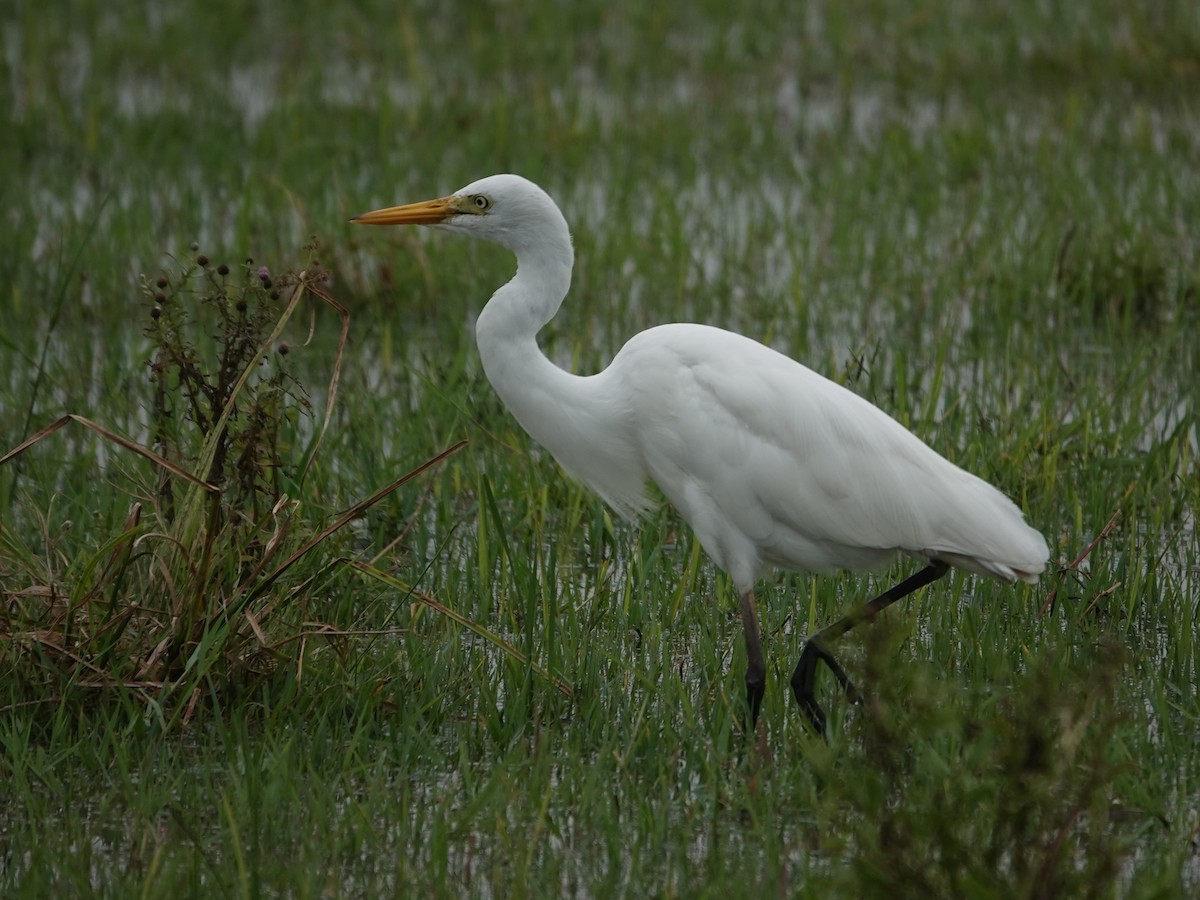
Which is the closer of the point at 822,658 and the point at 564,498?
the point at 822,658

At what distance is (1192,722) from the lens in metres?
3.22

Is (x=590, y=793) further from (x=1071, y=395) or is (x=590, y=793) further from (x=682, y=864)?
(x=1071, y=395)

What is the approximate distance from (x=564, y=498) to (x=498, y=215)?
46.2 inches

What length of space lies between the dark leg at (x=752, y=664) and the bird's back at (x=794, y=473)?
0.06 metres

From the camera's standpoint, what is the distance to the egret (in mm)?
3283

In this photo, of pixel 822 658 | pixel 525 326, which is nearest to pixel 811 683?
pixel 822 658

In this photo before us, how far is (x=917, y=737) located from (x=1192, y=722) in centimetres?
72

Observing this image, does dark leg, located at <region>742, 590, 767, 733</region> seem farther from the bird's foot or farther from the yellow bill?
the yellow bill

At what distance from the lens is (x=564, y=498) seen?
175 inches

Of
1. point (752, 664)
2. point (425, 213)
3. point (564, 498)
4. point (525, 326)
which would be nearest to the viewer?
point (752, 664)

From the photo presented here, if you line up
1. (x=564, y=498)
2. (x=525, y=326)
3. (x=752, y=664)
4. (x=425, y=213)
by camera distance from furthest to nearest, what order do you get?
(x=564, y=498), (x=425, y=213), (x=525, y=326), (x=752, y=664)

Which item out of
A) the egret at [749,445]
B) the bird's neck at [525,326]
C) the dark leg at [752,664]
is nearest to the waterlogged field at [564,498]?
the dark leg at [752,664]

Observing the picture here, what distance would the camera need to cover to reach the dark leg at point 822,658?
128 inches

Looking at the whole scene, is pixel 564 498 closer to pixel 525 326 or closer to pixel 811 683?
pixel 525 326
